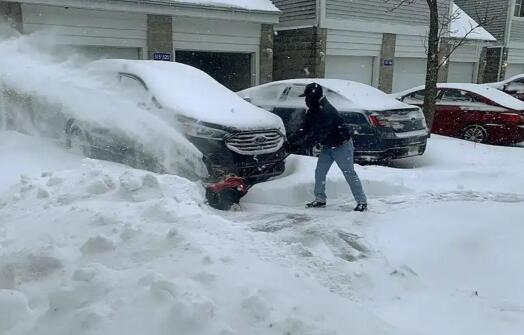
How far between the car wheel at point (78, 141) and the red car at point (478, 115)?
832 cm

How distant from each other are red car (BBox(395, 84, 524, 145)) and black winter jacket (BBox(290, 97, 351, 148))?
268 inches

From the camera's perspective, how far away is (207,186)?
5.83 meters

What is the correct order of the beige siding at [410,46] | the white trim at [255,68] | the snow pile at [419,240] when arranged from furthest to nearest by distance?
the beige siding at [410,46] → the white trim at [255,68] → the snow pile at [419,240]

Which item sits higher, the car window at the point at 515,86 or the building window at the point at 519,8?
the building window at the point at 519,8

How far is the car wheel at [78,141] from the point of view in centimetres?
682

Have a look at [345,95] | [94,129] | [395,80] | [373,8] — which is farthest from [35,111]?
[395,80]

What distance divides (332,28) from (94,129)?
11043mm

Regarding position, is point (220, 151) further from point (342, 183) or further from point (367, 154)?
point (367, 154)

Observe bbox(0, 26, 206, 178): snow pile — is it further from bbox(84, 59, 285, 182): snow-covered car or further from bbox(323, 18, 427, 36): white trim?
bbox(323, 18, 427, 36): white trim

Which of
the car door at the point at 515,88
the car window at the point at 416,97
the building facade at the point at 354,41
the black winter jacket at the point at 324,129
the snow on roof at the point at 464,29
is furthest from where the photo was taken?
the snow on roof at the point at 464,29

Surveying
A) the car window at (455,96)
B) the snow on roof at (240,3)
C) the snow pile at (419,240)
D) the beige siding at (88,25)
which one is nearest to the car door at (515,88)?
the car window at (455,96)

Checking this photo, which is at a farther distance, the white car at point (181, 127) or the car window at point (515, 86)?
the car window at point (515, 86)

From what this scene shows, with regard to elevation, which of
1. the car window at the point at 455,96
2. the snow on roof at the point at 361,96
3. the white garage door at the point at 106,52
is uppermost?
the white garage door at the point at 106,52

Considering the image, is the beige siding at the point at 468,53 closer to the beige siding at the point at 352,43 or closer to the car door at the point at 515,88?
the car door at the point at 515,88
